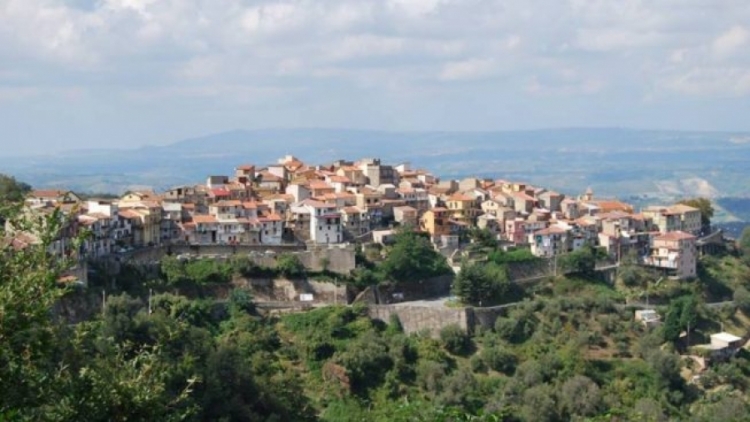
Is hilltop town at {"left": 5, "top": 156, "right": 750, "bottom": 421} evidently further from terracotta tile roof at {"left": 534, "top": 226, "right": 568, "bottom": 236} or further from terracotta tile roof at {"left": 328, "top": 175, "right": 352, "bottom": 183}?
terracotta tile roof at {"left": 328, "top": 175, "right": 352, "bottom": 183}

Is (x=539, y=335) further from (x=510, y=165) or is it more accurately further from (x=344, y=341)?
(x=510, y=165)

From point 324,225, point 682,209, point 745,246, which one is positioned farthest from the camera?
point 682,209

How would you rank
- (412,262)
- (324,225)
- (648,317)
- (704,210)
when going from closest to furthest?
(648,317) < (412,262) < (324,225) < (704,210)

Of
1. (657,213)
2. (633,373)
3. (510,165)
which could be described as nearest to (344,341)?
(633,373)

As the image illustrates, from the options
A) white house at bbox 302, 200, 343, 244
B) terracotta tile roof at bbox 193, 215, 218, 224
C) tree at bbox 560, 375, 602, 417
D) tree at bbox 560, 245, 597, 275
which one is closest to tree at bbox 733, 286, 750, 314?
tree at bbox 560, 245, 597, 275

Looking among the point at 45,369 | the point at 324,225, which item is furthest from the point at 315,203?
the point at 45,369

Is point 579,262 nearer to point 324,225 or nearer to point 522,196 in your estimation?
point 522,196

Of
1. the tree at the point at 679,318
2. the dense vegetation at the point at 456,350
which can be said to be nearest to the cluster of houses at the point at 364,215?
the dense vegetation at the point at 456,350
